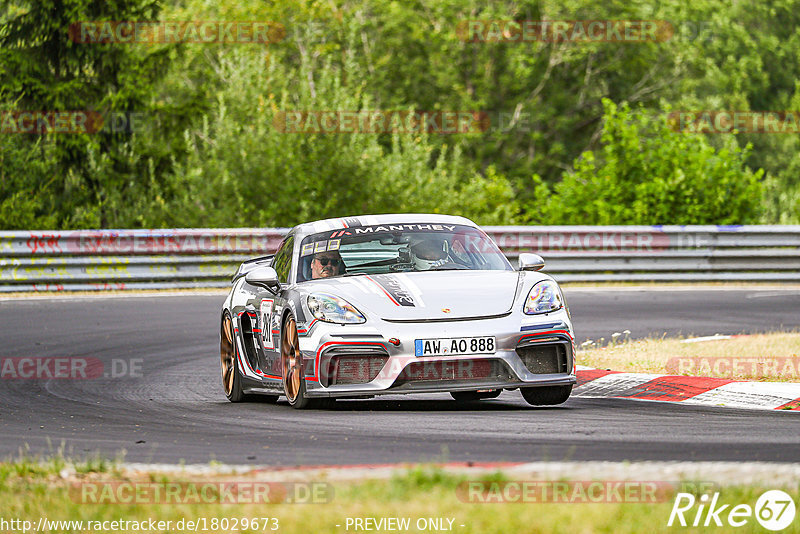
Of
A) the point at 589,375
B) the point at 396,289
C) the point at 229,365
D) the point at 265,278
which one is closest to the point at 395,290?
the point at 396,289

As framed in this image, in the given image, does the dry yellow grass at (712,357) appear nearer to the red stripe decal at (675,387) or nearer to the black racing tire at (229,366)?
the red stripe decal at (675,387)

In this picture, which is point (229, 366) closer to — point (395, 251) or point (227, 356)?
point (227, 356)

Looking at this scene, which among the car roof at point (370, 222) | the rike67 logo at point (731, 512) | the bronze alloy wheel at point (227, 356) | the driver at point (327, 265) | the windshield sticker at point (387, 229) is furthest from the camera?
the bronze alloy wheel at point (227, 356)

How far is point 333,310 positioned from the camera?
8555mm

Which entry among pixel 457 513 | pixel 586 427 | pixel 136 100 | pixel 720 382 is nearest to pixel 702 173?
pixel 136 100

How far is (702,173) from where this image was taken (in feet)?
82.8

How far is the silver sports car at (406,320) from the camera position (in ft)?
27.2

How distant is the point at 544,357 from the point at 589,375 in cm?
204

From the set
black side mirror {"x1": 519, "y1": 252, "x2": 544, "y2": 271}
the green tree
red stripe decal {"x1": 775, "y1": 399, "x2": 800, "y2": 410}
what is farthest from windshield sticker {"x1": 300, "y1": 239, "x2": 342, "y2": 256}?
the green tree

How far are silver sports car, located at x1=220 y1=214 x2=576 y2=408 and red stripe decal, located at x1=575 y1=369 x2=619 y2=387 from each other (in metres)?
0.96

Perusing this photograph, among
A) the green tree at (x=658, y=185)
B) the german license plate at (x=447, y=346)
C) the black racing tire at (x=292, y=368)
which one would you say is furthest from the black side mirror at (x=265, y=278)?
the green tree at (x=658, y=185)

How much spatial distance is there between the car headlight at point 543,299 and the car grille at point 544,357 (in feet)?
0.79

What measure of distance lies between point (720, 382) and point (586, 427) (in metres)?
2.28

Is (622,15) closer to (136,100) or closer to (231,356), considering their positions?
(136,100)
